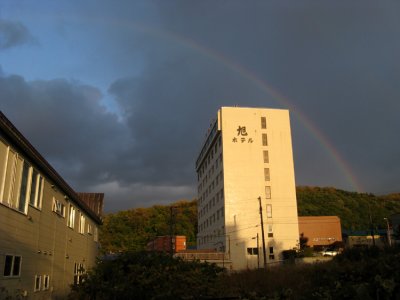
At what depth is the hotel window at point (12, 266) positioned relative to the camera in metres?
12.6

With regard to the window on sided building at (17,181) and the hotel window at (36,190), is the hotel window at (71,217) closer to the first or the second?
the hotel window at (36,190)

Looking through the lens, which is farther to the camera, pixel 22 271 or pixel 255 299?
pixel 22 271

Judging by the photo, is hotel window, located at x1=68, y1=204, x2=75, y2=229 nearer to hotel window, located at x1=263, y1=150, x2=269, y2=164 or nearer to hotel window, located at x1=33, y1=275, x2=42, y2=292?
hotel window, located at x1=33, y1=275, x2=42, y2=292

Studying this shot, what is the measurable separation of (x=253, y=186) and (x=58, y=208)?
48.2m

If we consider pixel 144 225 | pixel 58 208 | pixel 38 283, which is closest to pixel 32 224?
pixel 38 283

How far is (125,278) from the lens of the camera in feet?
25.0

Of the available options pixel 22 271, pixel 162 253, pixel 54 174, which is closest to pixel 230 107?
pixel 54 174

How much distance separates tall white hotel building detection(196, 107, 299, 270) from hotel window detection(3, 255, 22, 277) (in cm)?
4939

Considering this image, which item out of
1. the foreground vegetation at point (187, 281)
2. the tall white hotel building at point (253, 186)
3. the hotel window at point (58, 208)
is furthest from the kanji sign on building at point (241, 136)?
the foreground vegetation at point (187, 281)

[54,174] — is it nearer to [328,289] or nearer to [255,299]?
[255,299]

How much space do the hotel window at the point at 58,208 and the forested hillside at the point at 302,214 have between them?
8652 centimetres

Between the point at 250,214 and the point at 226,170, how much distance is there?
7962 millimetres

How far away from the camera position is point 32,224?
15352 millimetres

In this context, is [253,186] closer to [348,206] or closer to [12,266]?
[12,266]
